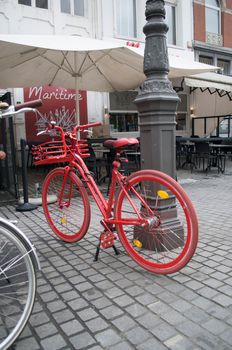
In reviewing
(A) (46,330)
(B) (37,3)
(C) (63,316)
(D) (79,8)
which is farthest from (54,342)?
(D) (79,8)

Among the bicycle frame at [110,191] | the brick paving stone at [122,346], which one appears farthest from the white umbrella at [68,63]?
the brick paving stone at [122,346]

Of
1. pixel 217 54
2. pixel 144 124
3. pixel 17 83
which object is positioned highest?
pixel 217 54

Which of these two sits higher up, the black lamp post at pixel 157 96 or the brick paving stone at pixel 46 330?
the black lamp post at pixel 157 96

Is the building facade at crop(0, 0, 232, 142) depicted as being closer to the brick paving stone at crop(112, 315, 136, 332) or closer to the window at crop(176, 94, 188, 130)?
the window at crop(176, 94, 188, 130)

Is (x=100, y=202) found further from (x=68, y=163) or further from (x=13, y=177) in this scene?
(x=13, y=177)

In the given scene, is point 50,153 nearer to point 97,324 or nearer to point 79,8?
point 97,324

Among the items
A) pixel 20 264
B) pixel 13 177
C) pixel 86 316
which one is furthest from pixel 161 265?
pixel 13 177

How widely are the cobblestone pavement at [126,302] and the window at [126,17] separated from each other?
11.8 meters

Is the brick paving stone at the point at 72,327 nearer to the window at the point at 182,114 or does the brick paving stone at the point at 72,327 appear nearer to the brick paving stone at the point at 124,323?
the brick paving stone at the point at 124,323

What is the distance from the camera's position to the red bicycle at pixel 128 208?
283 centimetres

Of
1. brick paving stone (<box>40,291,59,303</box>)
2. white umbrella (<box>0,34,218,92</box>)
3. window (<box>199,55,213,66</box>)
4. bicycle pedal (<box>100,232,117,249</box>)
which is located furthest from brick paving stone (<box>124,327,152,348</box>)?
window (<box>199,55,213,66</box>)

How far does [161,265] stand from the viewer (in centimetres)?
Answer: 289

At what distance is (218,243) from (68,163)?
1812 mm

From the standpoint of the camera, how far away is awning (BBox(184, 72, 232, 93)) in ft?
35.5
